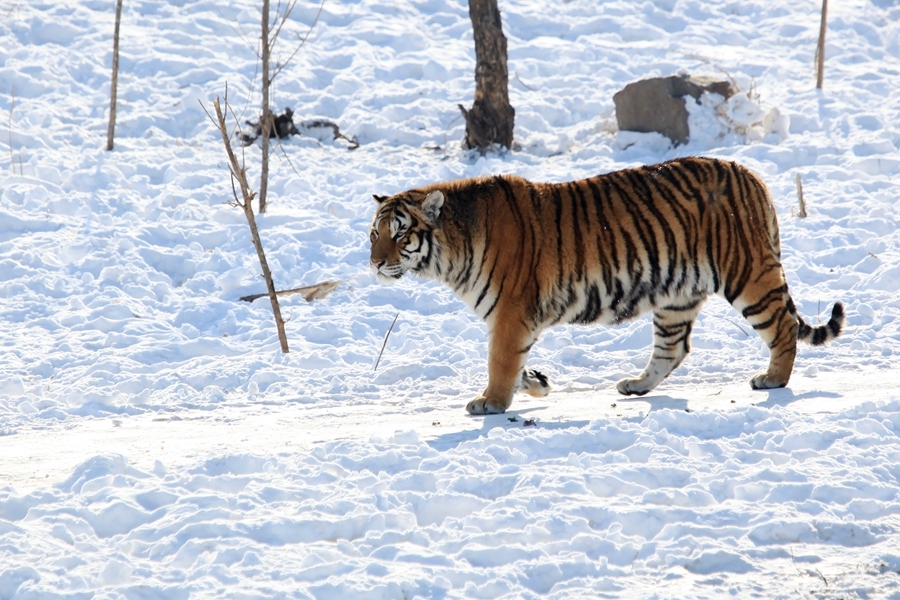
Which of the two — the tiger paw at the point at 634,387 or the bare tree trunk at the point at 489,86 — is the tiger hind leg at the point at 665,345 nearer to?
the tiger paw at the point at 634,387

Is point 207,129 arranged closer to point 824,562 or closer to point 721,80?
point 721,80

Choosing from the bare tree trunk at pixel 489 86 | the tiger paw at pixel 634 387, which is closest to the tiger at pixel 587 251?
the tiger paw at pixel 634 387

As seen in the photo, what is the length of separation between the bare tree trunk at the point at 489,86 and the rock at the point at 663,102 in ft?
4.60

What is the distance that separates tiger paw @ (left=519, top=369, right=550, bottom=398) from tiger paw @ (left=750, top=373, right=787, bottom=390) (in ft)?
4.30

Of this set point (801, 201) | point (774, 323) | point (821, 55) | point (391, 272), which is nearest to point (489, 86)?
point (801, 201)

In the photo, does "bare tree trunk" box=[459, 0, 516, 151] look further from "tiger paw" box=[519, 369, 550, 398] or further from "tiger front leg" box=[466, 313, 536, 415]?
"tiger front leg" box=[466, 313, 536, 415]

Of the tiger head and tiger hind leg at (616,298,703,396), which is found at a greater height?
the tiger head

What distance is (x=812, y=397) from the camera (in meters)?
5.95

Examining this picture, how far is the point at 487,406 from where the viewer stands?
19.9 ft

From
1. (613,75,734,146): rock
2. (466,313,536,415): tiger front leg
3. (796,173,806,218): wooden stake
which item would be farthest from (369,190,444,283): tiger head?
(613,75,734,146): rock

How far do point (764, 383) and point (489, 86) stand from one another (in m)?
6.27

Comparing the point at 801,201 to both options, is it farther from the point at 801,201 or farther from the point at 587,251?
the point at 587,251

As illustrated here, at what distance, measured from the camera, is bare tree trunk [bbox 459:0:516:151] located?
452 inches

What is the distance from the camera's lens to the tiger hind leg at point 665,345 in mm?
6586
